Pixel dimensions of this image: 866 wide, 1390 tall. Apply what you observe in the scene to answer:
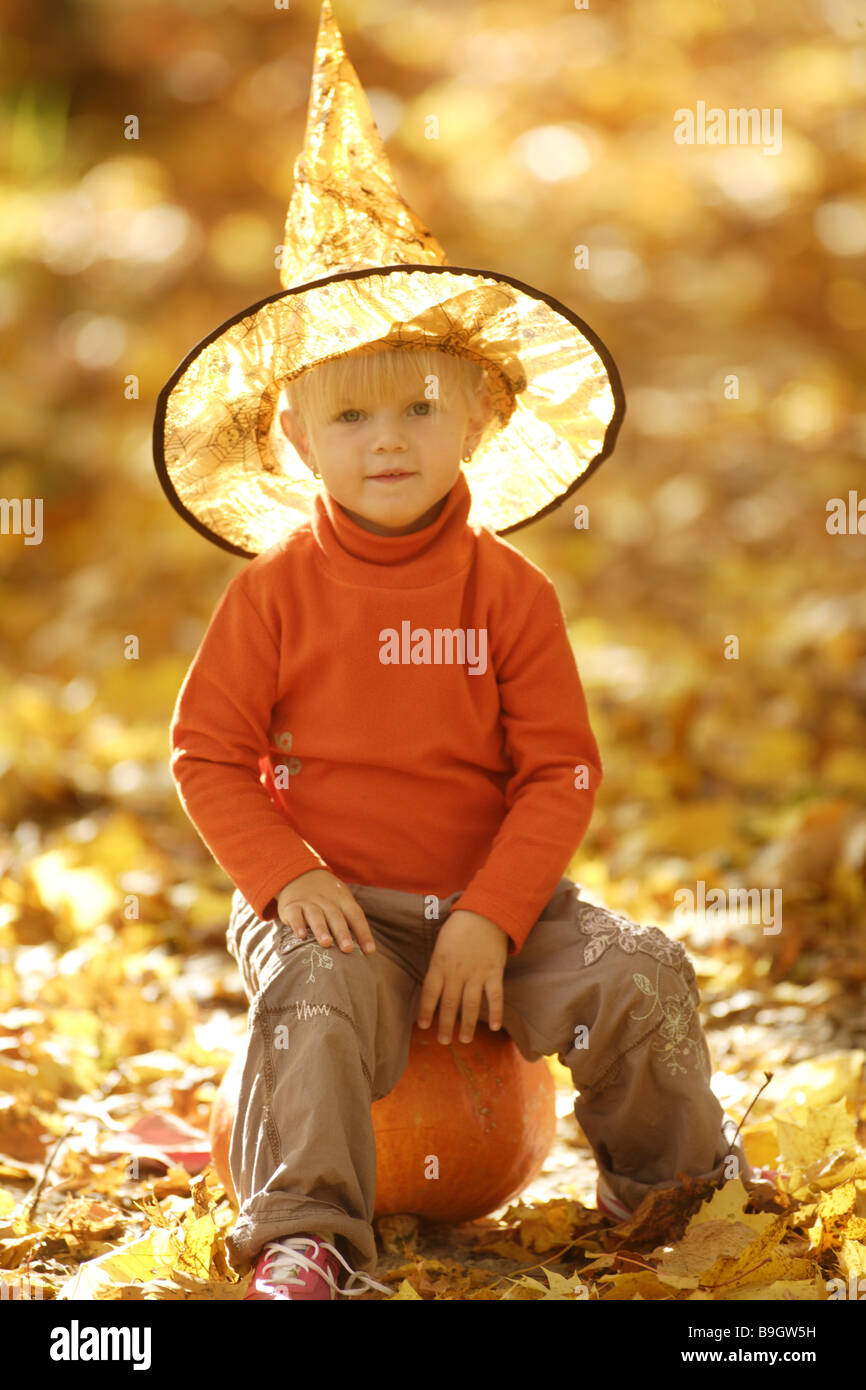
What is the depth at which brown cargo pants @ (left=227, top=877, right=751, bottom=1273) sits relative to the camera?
1.92 metres

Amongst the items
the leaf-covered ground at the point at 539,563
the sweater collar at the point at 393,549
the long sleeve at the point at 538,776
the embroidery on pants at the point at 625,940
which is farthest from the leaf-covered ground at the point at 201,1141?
the sweater collar at the point at 393,549

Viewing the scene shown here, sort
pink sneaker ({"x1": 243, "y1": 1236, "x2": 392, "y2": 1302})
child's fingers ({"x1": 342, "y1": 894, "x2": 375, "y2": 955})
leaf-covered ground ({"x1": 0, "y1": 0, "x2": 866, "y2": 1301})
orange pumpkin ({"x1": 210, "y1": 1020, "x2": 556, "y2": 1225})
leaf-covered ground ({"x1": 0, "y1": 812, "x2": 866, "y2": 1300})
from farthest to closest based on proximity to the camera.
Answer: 1. leaf-covered ground ({"x1": 0, "y1": 0, "x2": 866, "y2": 1301})
2. orange pumpkin ({"x1": 210, "y1": 1020, "x2": 556, "y2": 1225})
3. child's fingers ({"x1": 342, "y1": 894, "x2": 375, "y2": 955})
4. leaf-covered ground ({"x1": 0, "y1": 812, "x2": 866, "y2": 1300})
5. pink sneaker ({"x1": 243, "y1": 1236, "x2": 392, "y2": 1302})

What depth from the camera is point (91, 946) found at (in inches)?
132

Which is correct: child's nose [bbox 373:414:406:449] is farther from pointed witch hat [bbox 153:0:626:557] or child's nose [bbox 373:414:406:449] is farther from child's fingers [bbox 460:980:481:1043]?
child's fingers [bbox 460:980:481:1043]

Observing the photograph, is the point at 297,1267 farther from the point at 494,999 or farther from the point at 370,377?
the point at 370,377

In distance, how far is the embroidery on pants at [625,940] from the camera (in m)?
2.10

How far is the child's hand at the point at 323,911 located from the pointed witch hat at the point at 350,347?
639 mm

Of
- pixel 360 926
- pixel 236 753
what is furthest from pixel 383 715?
pixel 360 926

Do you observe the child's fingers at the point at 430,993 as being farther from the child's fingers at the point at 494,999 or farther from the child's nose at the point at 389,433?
the child's nose at the point at 389,433

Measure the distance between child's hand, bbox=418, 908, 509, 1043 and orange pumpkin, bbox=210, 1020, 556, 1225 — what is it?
108mm

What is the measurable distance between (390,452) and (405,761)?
46cm

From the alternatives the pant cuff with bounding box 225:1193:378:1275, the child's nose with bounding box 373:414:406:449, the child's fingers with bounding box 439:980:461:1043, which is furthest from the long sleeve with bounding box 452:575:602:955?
the pant cuff with bounding box 225:1193:378:1275

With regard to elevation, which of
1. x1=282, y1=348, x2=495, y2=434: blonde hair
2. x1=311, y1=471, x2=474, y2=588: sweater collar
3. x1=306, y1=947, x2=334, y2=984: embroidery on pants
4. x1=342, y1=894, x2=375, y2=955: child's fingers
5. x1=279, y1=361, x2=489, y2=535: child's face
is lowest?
x1=306, y1=947, x2=334, y2=984: embroidery on pants

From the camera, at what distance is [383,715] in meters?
2.19
